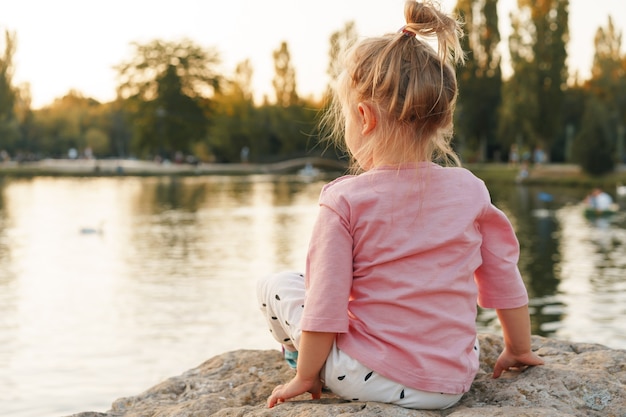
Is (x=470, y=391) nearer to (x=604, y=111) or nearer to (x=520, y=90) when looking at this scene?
(x=520, y=90)

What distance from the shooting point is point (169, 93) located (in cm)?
5919

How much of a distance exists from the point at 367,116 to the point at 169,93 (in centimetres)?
5838

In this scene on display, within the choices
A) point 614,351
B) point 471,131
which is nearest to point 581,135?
point 471,131

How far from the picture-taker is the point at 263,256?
16297mm

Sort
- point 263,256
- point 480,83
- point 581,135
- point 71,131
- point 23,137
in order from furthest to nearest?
point 71,131 < point 23,137 < point 480,83 < point 581,135 < point 263,256

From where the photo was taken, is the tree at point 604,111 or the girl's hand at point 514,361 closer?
the girl's hand at point 514,361

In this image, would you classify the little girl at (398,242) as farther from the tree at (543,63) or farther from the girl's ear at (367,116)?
the tree at (543,63)

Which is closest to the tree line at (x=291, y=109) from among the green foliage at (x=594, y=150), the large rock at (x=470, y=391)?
the green foliage at (x=594, y=150)

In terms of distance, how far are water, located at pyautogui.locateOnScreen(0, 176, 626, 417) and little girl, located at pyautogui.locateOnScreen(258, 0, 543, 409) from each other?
470cm

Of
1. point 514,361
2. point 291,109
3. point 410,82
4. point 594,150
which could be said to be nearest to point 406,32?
point 410,82

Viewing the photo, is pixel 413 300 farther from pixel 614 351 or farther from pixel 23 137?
pixel 23 137

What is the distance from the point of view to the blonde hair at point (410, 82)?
6.95 ft

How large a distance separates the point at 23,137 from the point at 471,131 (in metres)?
39.4

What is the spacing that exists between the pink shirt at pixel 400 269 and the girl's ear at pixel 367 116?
0.38 ft
